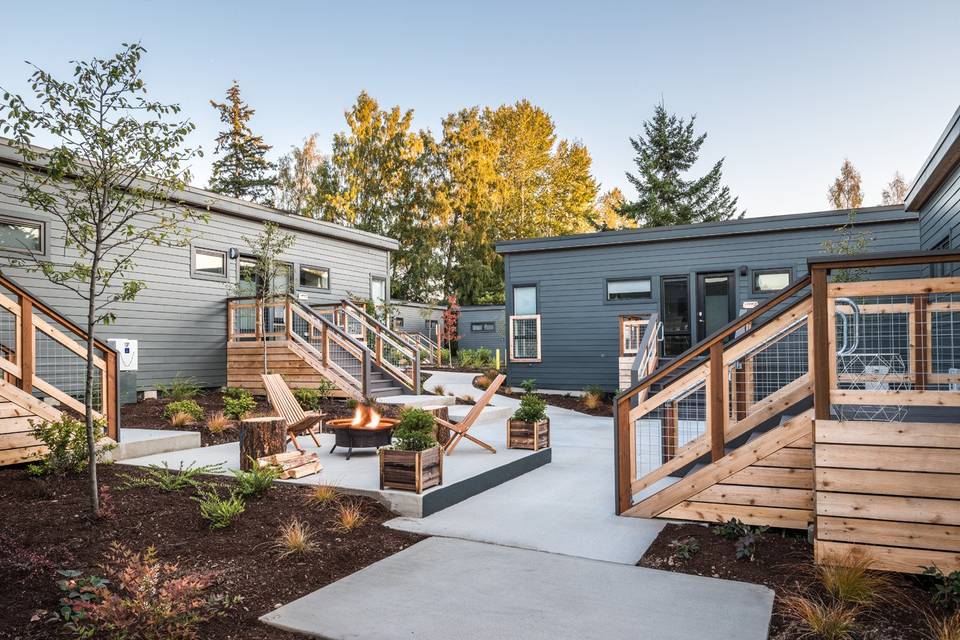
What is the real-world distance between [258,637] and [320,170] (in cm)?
2744

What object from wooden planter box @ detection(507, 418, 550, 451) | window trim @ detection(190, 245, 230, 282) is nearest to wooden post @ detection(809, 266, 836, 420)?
wooden planter box @ detection(507, 418, 550, 451)

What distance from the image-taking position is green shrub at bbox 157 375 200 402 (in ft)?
31.9

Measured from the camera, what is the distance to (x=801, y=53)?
12703 millimetres

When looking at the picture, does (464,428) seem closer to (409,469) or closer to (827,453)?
(409,469)

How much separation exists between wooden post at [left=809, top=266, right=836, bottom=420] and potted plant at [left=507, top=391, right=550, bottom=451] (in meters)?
3.47

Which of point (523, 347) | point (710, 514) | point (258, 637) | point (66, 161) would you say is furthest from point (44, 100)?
point (523, 347)

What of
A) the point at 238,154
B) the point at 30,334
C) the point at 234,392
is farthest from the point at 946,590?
the point at 238,154

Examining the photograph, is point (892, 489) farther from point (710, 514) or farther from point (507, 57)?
point (507, 57)

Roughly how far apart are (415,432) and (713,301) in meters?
9.56

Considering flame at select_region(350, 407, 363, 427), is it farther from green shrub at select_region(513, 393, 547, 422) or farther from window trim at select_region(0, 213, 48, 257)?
window trim at select_region(0, 213, 48, 257)

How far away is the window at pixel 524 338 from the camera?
47.0 feet

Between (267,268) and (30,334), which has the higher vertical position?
(267,268)

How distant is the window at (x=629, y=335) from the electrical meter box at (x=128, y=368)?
828cm

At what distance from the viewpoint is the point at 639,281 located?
43.7 ft
